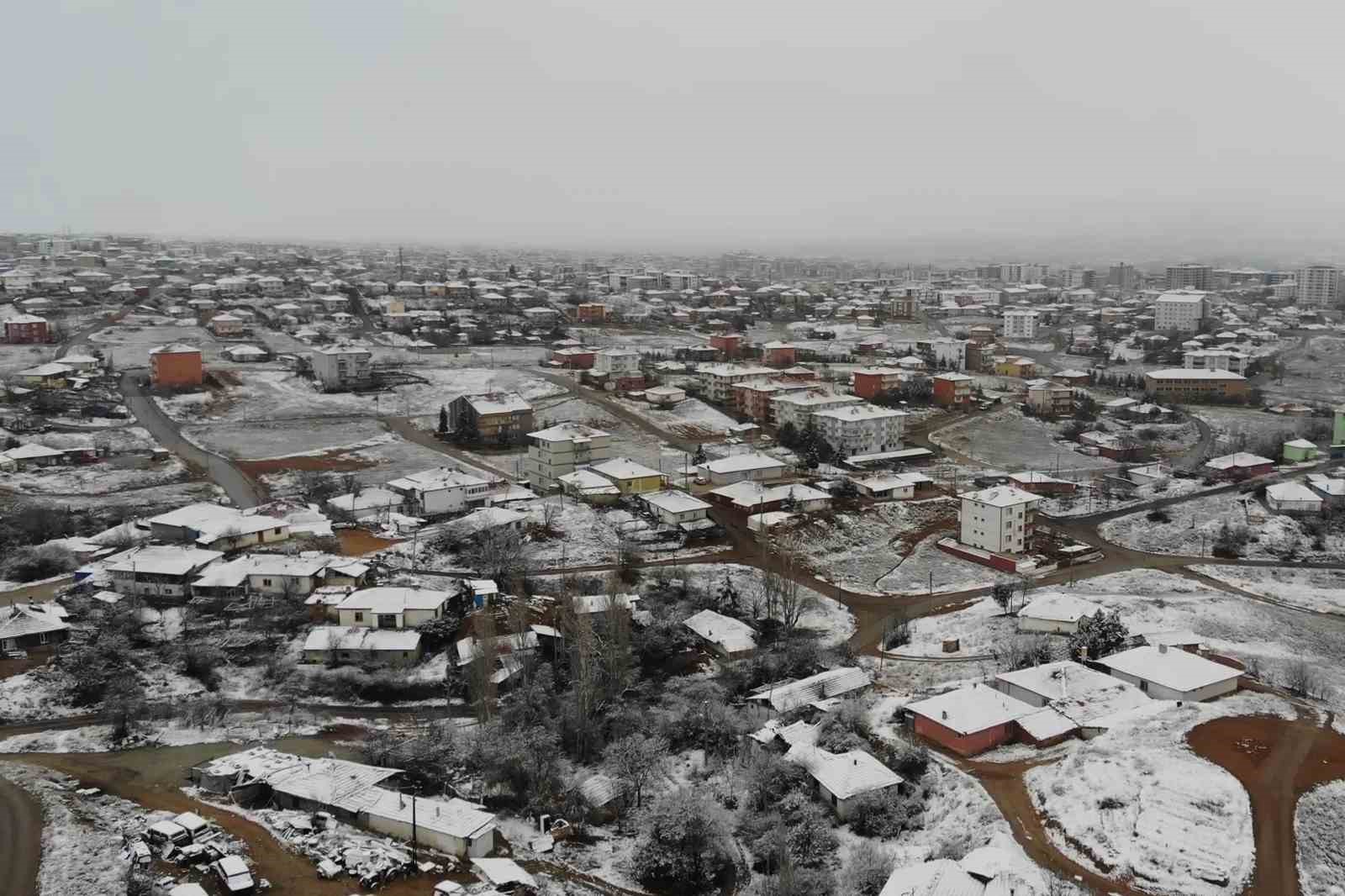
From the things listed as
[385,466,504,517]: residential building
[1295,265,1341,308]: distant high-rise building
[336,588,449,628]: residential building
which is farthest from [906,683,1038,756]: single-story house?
[1295,265,1341,308]: distant high-rise building

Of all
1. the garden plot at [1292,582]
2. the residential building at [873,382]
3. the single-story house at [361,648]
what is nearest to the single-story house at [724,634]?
the single-story house at [361,648]

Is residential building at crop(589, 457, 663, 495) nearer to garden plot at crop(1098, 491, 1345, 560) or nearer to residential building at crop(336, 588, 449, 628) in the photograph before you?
residential building at crop(336, 588, 449, 628)

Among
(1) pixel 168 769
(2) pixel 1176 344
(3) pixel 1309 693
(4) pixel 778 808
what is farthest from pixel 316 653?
(2) pixel 1176 344

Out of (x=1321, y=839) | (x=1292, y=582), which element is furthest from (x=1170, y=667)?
(x=1292, y=582)

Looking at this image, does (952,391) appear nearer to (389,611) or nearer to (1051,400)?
(1051,400)

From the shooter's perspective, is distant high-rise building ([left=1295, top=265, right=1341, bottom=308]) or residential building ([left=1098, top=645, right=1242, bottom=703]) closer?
residential building ([left=1098, top=645, right=1242, bottom=703])

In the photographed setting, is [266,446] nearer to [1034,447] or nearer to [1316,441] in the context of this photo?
[1034,447]
